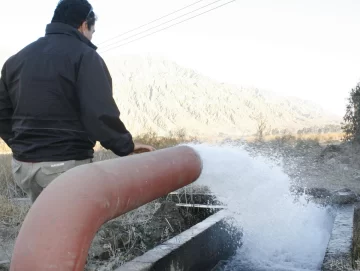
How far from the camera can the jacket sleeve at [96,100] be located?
2.45 m

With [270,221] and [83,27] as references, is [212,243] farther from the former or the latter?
[83,27]

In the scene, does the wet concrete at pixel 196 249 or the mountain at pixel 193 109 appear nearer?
the wet concrete at pixel 196 249

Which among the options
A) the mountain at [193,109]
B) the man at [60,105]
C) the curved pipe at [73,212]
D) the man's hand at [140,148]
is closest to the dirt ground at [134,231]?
the man's hand at [140,148]

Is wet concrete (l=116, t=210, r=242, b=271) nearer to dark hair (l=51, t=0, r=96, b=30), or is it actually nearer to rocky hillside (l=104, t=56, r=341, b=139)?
dark hair (l=51, t=0, r=96, b=30)

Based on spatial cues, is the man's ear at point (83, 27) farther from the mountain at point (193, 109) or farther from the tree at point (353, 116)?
the mountain at point (193, 109)

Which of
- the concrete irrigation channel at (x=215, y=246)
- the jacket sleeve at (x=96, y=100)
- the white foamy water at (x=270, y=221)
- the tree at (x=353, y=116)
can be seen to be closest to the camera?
the jacket sleeve at (x=96, y=100)

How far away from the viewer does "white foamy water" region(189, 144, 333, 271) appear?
15.1ft

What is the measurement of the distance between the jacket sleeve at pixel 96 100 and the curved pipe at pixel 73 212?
29cm

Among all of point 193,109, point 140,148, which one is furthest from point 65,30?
point 193,109

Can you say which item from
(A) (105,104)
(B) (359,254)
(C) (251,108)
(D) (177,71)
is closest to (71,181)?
(A) (105,104)

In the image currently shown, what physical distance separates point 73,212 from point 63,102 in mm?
875

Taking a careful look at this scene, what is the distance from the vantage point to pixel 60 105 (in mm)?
2553

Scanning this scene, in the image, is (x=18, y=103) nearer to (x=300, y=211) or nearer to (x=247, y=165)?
(x=247, y=165)

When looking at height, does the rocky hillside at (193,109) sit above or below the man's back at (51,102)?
below
